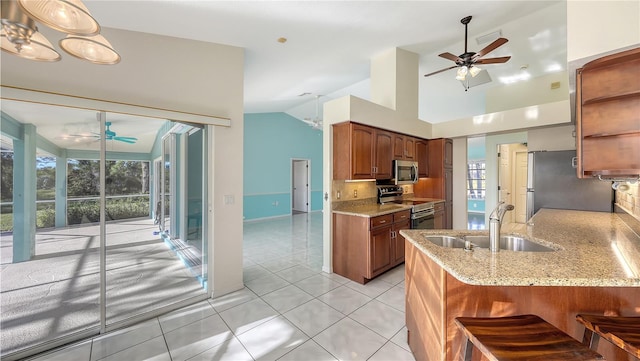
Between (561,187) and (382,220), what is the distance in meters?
2.76

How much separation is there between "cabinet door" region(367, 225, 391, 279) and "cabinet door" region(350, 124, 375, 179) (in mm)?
805

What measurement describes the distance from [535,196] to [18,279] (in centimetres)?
617

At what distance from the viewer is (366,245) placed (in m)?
3.03

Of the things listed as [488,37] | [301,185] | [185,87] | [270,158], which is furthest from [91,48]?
[301,185]

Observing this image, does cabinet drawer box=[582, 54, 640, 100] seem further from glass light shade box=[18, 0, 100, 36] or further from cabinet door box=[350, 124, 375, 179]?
glass light shade box=[18, 0, 100, 36]

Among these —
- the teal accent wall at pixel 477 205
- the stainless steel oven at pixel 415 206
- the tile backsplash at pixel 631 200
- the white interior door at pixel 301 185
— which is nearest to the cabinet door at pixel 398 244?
the stainless steel oven at pixel 415 206

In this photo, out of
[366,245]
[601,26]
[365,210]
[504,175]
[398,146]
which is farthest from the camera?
[504,175]

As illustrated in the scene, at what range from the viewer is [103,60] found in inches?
57.0

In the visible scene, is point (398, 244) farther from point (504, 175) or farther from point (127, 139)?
point (504, 175)

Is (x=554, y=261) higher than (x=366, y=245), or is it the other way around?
(x=554, y=261)

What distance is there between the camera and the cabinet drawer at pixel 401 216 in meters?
3.42

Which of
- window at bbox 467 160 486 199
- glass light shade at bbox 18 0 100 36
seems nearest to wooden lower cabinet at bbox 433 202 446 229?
glass light shade at bbox 18 0 100 36

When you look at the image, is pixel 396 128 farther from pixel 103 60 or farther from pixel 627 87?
pixel 103 60

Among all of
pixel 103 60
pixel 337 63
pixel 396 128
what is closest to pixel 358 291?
pixel 396 128
